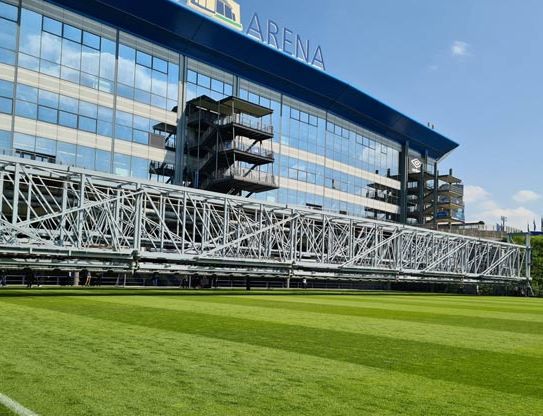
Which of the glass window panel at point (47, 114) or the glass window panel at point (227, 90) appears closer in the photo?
the glass window panel at point (47, 114)

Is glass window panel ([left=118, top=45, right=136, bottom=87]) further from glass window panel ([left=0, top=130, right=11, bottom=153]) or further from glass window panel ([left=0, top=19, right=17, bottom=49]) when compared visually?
glass window panel ([left=0, top=130, right=11, bottom=153])

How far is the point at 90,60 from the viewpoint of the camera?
4562cm

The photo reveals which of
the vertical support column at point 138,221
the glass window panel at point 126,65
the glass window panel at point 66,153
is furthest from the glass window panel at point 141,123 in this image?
the vertical support column at point 138,221

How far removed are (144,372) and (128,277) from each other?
42.9 meters

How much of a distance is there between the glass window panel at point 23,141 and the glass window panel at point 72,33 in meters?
8.57

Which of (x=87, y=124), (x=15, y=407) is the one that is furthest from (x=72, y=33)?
(x=15, y=407)

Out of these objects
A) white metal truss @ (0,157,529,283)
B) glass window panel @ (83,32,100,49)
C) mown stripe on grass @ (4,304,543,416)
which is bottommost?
mown stripe on grass @ (4,304,543,416)

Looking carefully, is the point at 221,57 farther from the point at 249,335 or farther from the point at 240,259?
the point at 249,335

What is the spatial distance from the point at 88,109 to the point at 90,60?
3.90 metres

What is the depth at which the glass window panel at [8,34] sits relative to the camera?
40.8 m

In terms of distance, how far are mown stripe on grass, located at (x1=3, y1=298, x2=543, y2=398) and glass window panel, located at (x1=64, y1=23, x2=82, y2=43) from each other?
3302cm

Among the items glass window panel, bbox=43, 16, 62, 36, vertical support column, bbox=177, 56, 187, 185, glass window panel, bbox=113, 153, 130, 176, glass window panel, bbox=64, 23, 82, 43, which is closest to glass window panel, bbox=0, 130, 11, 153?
glass window panel, bbox=113, 153, 130, 176

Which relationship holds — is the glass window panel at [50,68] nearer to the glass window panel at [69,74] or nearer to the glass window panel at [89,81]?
the glass window panel at [69,74]

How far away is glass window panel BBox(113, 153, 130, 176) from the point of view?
46.9 metres
